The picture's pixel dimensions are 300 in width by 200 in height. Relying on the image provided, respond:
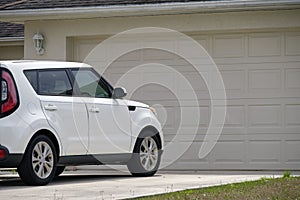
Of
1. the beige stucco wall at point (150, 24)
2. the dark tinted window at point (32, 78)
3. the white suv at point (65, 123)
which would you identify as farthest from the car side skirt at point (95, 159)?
the beige stucco wall at point (150, 24)

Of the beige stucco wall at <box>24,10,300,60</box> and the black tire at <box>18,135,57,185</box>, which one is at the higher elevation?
the beige stucco wall at <box>24,10,300,60</box>

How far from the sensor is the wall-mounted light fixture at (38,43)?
16.2 meters

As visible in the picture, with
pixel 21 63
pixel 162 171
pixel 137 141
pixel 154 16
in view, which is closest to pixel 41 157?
pixel 21 63

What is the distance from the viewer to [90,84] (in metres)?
12.6

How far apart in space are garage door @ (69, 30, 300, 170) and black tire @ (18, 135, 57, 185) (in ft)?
14.5

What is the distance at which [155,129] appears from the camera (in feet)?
44.0

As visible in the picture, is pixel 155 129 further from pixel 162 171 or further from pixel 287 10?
pixel 287 10

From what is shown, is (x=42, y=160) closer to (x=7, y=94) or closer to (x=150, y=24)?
(x=7, y=94)

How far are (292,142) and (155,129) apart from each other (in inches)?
111

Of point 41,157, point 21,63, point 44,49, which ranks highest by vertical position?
point 44,49

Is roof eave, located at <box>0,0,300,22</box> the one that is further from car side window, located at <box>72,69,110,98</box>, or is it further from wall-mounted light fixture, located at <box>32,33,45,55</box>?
car side window, located at <box>72,69,110,98</box>

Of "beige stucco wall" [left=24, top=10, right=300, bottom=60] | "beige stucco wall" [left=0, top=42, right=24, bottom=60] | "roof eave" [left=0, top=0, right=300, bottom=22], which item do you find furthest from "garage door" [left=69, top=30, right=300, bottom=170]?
"beige stucco wall" [left=0, top=42, right=24, bottom=60]

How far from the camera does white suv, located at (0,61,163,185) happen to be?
36.3 ft

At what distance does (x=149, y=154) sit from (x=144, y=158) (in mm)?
148
